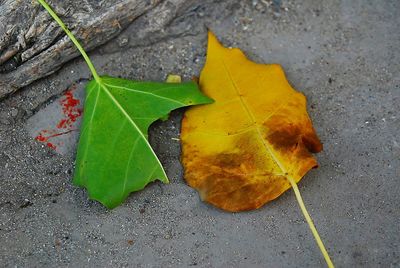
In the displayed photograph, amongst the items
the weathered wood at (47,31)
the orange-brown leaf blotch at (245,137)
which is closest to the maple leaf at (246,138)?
the orange-brown leaf blotch at (245,137)

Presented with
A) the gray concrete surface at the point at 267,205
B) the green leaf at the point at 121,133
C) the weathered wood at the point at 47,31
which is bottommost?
the gray concrete surface at the point at 267,205

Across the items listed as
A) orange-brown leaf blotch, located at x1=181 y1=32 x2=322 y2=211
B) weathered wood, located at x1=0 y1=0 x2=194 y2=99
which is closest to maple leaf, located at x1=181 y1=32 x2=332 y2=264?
orange-brown leaf blotch, located at x1=181 y1=32 x2=322 y2=211

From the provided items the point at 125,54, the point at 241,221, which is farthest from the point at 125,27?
the point at 241,221

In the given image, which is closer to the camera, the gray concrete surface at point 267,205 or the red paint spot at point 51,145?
the gray concrete surface at point 267,205

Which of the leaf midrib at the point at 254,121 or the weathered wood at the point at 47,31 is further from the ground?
the weathered wood at the point at 47,31

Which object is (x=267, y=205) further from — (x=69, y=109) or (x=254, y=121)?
(x=69, y=109)

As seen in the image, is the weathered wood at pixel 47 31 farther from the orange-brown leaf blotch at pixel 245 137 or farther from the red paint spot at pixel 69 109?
the orange-brown leaf blotch at pixel 245 137
